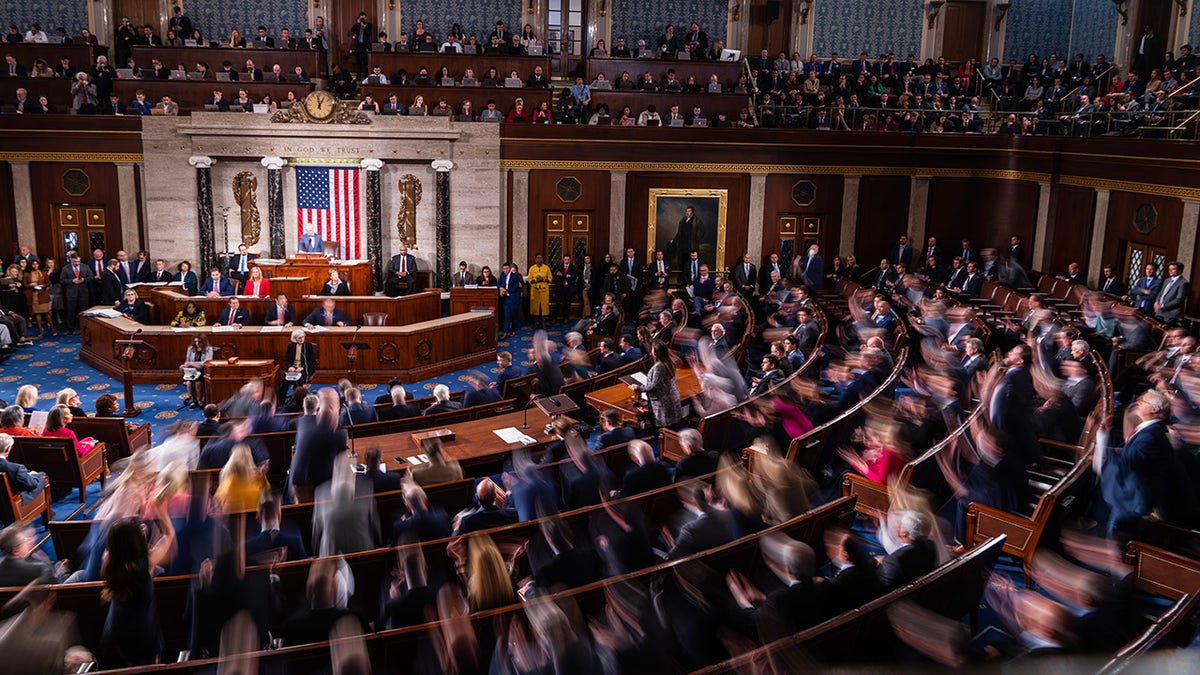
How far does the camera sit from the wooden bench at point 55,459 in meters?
8.94

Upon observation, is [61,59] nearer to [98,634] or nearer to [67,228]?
[67,228]

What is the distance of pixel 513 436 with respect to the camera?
9.33 m

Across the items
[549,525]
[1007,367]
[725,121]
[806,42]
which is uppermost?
[806,42]

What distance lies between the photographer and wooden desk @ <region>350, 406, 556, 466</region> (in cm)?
880

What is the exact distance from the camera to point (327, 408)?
25.7 ft

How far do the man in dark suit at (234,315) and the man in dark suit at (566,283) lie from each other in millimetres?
6114

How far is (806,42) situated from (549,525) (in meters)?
20.9

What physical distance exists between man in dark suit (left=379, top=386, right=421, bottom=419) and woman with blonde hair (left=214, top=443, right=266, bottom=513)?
3042 millimetres

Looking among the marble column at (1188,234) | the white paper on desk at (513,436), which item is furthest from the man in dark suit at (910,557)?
the marble column at (1188,234)

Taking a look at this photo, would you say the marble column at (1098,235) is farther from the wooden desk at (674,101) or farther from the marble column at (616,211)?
the marble column at (616,211)

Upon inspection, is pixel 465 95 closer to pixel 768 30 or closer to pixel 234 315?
pixel 234 315

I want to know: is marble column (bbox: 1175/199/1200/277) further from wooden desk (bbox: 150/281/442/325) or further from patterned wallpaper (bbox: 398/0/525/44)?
patterned wallpaper (bbox: 398/0/525/44)

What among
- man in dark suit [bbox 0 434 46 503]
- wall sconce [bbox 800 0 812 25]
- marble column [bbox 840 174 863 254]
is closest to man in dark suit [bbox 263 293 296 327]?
man in dark suit [bbox 0 434 46 503]

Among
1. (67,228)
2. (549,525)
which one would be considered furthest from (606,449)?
(67,228)
